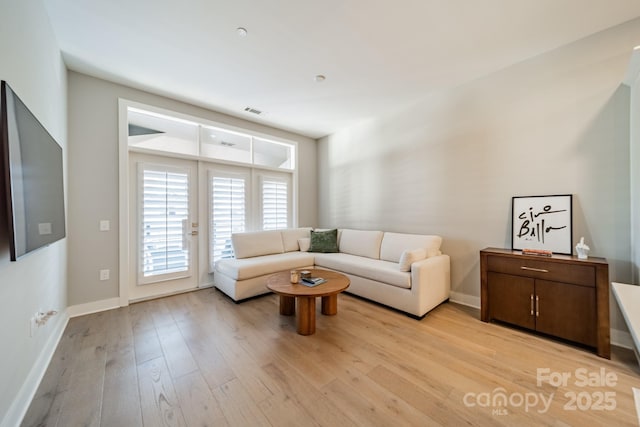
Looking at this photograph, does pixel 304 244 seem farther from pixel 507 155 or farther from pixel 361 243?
pixel 507 155

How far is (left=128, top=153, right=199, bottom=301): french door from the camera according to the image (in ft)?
10.2

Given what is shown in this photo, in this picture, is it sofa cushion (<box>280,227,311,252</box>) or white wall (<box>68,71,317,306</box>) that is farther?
sofa cushion (<box>280,227,311,252</box>)

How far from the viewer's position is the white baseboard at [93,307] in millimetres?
2679

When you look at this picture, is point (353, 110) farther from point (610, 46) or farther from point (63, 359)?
point (63, 359)

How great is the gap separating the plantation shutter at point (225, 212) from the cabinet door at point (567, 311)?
Answer: 12.8 ft

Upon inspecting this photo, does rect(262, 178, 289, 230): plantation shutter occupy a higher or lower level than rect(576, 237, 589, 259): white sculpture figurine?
higher

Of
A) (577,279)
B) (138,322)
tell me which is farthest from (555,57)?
(138,322)

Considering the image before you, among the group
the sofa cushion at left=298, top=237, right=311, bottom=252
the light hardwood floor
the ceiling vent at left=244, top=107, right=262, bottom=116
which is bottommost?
the light hardwood floor

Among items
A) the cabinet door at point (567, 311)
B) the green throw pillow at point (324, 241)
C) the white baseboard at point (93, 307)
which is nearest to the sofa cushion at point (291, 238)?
the green throw pillow at point (324, 241)

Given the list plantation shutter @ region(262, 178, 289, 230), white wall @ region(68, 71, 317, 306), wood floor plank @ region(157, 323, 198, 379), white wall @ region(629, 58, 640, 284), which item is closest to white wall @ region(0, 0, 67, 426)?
white wall @ region(68, 71, 317, 306)

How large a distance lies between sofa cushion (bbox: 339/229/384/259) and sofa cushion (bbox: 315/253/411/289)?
107 millimetres

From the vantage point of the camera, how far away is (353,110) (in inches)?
149

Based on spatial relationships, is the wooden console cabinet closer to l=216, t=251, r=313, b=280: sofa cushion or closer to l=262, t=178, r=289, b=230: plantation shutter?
l=216, t=251, r=313, b=280: sofa cushion

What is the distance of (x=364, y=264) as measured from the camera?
320 centimetres
